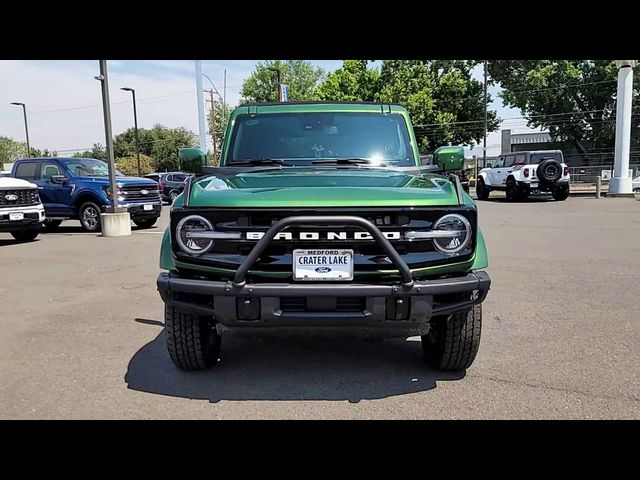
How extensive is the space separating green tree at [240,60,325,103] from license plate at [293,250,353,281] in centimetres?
6048

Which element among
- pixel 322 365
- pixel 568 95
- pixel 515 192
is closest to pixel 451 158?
pixel 322 365

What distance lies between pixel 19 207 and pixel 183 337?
9.08 meters

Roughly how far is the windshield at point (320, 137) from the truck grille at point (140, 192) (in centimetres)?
948

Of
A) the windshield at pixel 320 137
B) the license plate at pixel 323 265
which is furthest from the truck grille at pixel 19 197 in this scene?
the license plate at pixel 323 265

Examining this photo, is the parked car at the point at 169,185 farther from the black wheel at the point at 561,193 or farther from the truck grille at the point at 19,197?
the black wheel at the point at 561,193

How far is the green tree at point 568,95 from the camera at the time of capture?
42.4 meters

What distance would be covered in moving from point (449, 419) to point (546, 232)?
392 inches

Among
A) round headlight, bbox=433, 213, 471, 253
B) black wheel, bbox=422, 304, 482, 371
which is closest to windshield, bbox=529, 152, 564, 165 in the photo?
black wheel, bbox=422, 304, 482, 371

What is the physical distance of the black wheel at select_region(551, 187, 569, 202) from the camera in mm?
21403

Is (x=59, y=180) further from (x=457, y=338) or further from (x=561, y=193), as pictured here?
(x=561, y=193)

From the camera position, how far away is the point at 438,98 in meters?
42.7

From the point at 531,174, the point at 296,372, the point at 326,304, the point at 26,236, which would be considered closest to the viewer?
the point at 326,304
